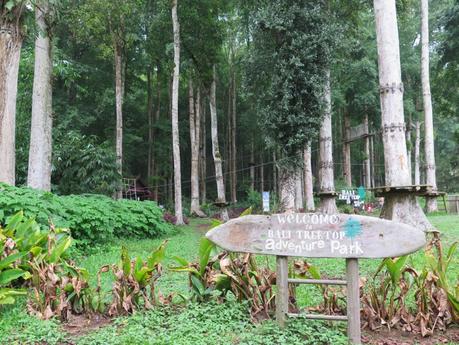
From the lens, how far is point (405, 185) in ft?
25.4

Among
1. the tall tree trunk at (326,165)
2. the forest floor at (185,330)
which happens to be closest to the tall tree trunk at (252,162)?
the tall tree trunk at (326,165)

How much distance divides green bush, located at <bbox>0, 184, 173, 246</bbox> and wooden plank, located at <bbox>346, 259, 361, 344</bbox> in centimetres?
343

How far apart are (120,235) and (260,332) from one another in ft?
25.6

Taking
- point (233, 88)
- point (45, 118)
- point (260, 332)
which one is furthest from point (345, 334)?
point (233, 88)

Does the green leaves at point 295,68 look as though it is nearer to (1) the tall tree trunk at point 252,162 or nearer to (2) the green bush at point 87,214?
(2) the green bush at point 87,214

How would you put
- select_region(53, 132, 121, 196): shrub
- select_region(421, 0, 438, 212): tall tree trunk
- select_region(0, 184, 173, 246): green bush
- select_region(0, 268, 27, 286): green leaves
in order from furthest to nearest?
1. select_region(421, 0, 438, 212): tall tree trunk
2. select_region(53, 132, 121, 196): shrub
3. select_region(0, 184, 173, 246): green bush
4. select_region(0, 268, 27, 286): green leaves

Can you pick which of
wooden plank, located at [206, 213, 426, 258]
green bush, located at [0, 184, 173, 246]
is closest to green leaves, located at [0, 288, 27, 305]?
green bush, located at [0, 184, 173, 246]

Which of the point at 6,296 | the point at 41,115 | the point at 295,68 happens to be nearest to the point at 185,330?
the point at 6,296

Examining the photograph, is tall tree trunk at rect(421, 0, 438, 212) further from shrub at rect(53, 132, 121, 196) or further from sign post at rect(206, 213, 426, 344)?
sign post at rect(206, 213, 426, 344)

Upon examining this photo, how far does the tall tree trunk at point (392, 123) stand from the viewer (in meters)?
7.84

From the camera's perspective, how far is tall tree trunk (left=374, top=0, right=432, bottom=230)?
7.84 metres

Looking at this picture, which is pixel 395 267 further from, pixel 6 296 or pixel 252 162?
pixel 252 162

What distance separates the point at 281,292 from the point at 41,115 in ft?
29.9

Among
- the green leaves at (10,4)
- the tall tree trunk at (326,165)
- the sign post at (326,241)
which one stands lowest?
the sign post at (326,241)
